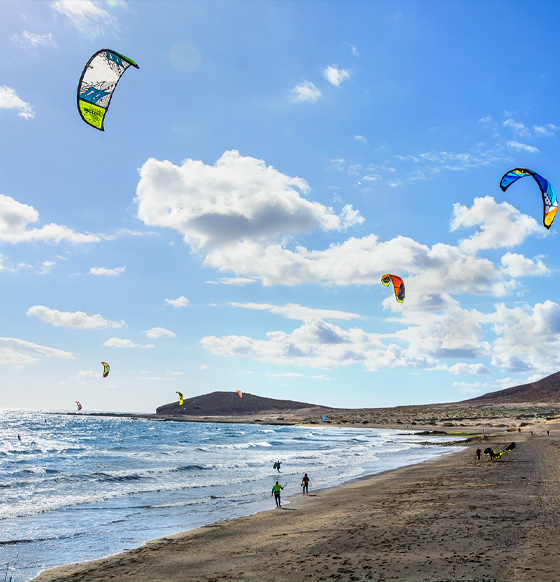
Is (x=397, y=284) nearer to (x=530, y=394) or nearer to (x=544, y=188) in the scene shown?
(x=544, y=188)

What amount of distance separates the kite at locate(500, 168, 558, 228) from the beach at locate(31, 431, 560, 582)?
1083cm

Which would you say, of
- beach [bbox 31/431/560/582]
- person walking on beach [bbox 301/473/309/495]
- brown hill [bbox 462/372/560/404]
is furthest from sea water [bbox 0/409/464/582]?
brown hill [bbox 462/372/560/404]

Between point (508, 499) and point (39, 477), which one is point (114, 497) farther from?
point (508, 499)

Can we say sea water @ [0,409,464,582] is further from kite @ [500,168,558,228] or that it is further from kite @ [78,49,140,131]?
kite @ [500,168,558,228]

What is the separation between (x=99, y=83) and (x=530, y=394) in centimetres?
15684

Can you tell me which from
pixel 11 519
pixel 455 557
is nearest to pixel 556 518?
pixel 455 557

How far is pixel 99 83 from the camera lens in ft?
56.3

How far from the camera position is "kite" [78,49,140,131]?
650 inches

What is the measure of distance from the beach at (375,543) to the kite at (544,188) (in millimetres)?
10830

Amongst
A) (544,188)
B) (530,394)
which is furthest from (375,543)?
(530,394)

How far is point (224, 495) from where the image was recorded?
78.4 feet

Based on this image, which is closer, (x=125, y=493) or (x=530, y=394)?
(x=125, y=493)

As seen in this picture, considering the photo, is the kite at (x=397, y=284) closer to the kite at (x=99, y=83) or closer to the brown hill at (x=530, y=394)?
the kite at (x=99, y=83)

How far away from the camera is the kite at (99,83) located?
54.2 ft
